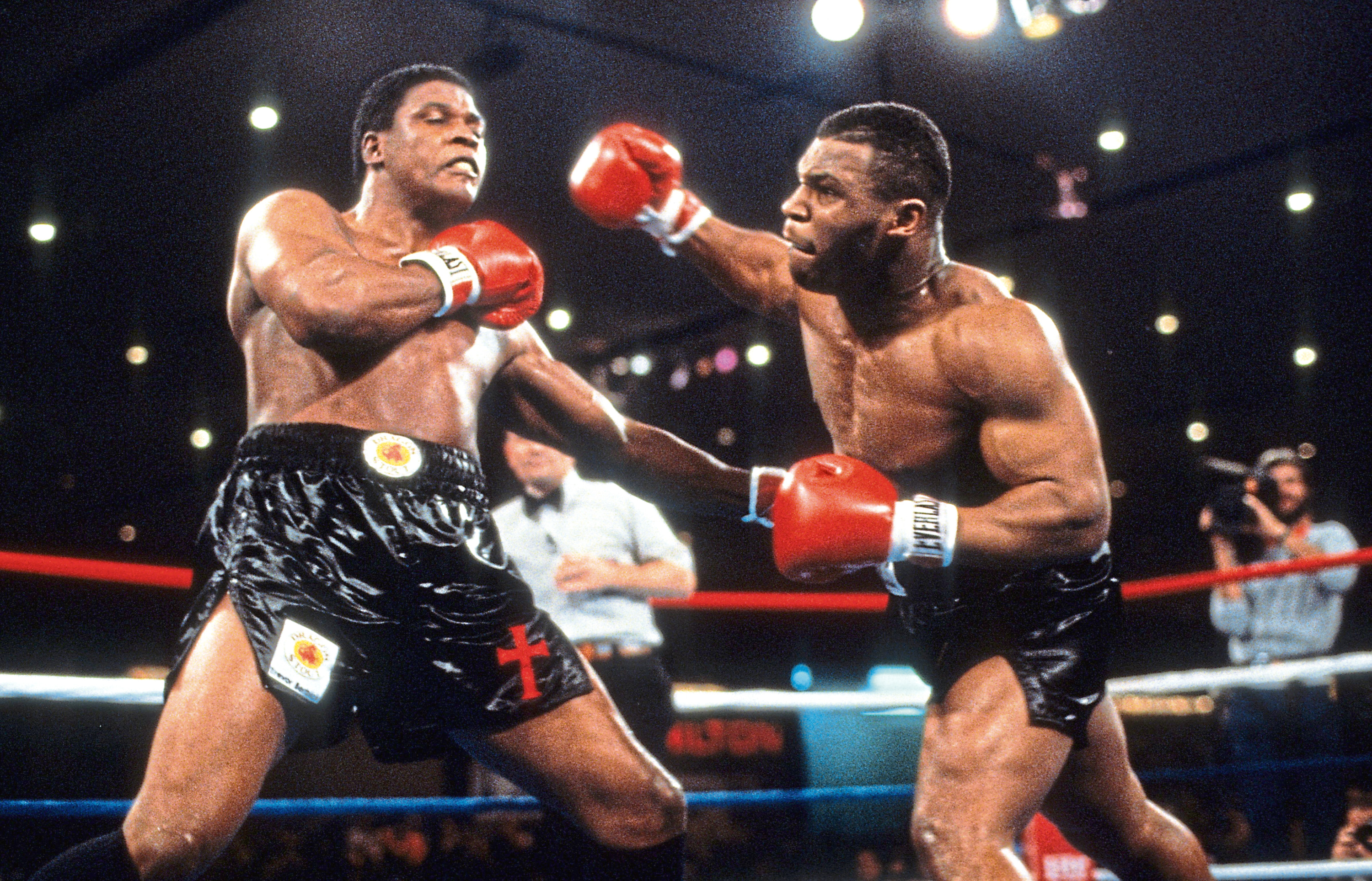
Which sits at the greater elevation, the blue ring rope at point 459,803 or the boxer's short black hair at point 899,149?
the boxer's short black hair at point 899,149

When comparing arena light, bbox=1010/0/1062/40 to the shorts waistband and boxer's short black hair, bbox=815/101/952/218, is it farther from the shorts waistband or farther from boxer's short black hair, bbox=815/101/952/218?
the shorts waistband

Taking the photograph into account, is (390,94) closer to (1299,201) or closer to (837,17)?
(837,17)

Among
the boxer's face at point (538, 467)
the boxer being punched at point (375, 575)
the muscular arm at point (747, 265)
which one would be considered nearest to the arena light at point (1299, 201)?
the boxer's face at point (538, 467)

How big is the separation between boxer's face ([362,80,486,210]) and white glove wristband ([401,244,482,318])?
187 millimetres

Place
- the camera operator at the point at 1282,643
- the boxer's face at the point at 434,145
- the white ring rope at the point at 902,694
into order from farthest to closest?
the camera operator at the point at 1282,643, the white ring rope at the point at 902,694, the boxer's face at the point at 434,145

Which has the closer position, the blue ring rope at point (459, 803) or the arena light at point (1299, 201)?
the blue ring rope at point (459, 803)

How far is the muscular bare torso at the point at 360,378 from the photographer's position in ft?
5.33

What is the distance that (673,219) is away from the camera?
204 cm

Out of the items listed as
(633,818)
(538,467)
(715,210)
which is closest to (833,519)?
(633,818)

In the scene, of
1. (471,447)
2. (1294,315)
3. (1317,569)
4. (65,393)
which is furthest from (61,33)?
(1294,315)

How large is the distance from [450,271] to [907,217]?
26.1 inches

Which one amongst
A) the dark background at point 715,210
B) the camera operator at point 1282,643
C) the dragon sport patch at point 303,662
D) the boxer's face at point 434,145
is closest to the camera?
the dragon sport patch at point 303,662

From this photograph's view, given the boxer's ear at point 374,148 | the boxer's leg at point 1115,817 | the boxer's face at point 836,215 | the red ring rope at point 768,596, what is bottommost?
the boxer's leg at point 1115,817

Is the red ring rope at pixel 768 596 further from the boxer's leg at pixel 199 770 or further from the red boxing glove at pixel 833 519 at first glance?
the red boxing glove at pixel 833 519
